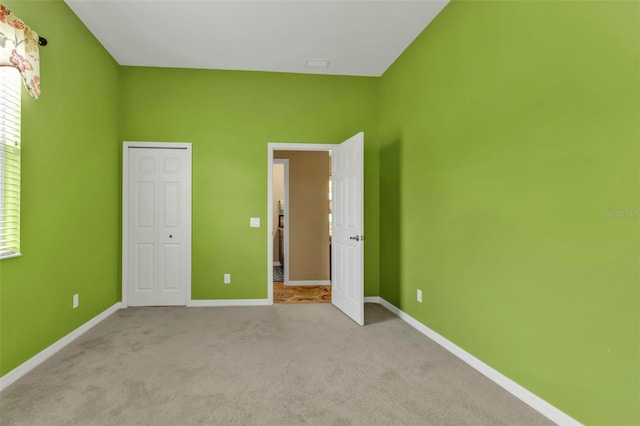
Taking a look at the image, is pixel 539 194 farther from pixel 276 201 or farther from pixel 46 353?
pixel 276 201

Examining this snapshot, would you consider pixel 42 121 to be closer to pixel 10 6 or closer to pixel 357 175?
pixel 10 6

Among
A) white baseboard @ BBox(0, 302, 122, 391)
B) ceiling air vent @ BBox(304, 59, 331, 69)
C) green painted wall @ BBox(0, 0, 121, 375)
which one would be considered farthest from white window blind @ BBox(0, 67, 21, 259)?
ceiling air vent @ BBox(304, 59, 331, 69)

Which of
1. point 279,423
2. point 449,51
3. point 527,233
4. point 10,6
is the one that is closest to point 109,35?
point 10,6

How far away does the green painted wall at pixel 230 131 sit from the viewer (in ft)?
14.1

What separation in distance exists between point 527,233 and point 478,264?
0.52 m

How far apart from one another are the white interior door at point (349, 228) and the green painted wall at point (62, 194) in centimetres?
263

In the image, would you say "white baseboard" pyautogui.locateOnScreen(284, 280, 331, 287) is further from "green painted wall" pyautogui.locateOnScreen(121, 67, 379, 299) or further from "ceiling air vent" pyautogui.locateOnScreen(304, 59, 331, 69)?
"ceiling air vent" pyautogui.locateOnScreen(304, 59, 331, 69)

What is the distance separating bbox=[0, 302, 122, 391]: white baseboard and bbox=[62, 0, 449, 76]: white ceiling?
2887mm

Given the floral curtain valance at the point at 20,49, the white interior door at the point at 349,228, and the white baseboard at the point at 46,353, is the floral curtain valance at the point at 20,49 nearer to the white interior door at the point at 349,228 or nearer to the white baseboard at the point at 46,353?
the white baseboard at the point at 46,353

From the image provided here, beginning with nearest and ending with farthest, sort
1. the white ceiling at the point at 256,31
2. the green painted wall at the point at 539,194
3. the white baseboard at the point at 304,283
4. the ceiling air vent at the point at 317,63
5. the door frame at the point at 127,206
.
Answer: the green painted wall at the point at 539,194 < the white ceiling at the point at 256,31 < the ceiling air vent at the point at 317,63 < the door frame at the point at 127,206 < the white baseboard at the point at 304,283

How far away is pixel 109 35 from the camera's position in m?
3.52

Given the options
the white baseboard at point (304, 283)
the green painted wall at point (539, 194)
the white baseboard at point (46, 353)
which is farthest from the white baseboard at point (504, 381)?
the white baseboard at point (46, 353)

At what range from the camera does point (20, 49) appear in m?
2.32

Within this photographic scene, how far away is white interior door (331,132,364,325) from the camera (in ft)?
11.9
